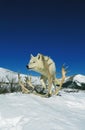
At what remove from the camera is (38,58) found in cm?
838

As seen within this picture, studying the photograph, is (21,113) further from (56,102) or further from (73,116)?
(56,102)

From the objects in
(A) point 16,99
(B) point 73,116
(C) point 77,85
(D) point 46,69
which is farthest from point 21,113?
(C) point 77,85

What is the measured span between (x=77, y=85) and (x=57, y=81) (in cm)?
1060

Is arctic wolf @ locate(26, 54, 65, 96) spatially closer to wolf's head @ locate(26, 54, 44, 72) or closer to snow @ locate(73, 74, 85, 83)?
wolf's head @ locate(26, 54, 44, 72)

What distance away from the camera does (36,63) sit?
27.3 ft

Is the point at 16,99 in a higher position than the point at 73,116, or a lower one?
higher

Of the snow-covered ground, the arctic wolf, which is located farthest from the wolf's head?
the snow-covered ground

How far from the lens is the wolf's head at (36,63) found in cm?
827

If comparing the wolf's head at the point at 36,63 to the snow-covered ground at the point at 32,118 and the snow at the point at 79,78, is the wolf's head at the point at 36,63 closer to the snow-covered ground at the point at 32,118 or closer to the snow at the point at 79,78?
the snow-covered ground at the point at 32,118

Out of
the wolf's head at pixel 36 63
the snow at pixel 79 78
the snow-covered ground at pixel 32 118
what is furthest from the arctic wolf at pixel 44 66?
the snow at pixel 79 78

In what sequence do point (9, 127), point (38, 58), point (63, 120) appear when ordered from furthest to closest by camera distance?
1. point (38, 58)
2. point (63, 120)
3. point (9, 127)

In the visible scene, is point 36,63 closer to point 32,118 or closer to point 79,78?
point 32,118

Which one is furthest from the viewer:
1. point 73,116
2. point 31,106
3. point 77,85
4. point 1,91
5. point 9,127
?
point 77,85

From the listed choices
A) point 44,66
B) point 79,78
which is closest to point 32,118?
point 44,66
